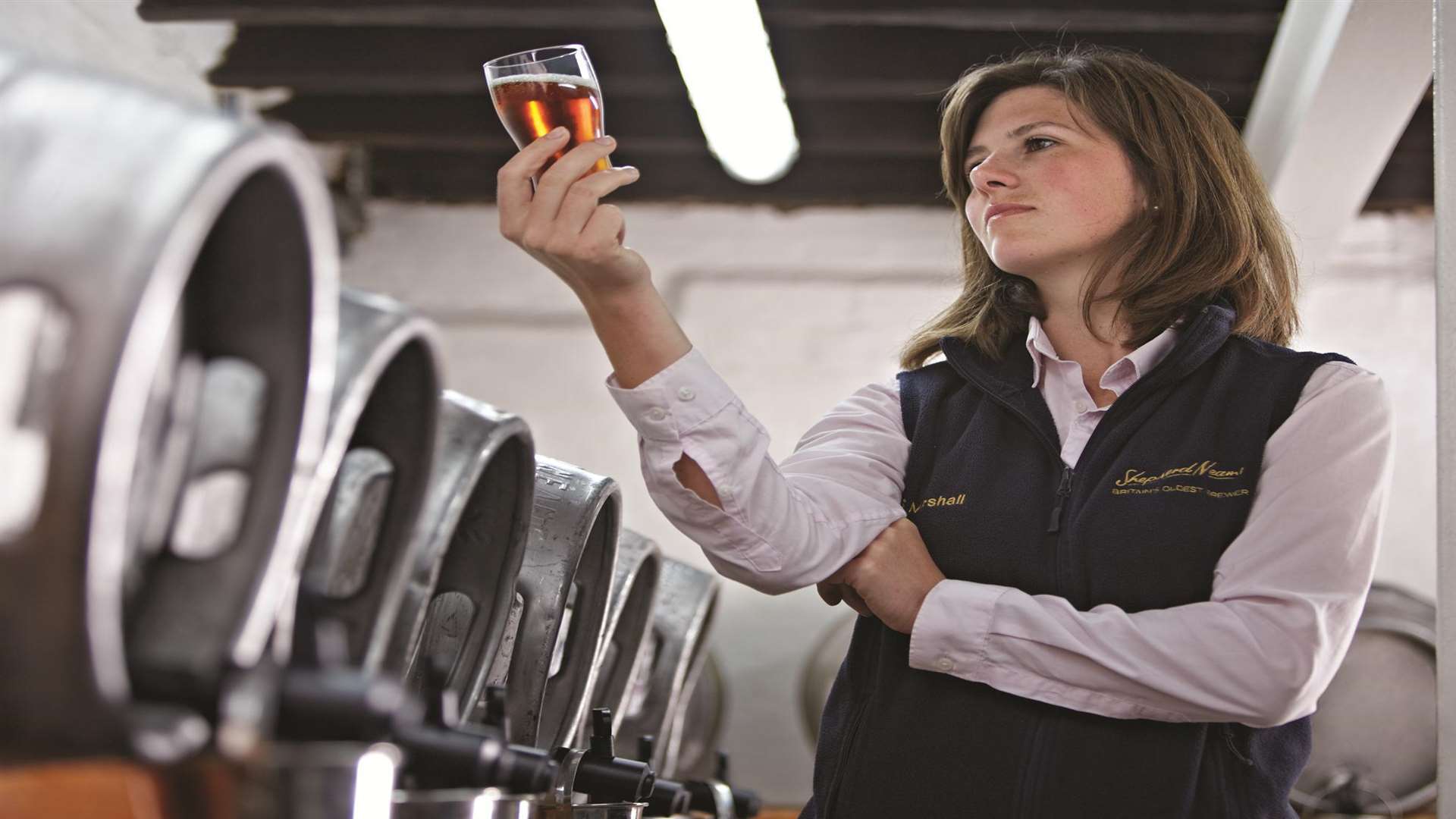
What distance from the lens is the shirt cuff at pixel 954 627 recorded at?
4.86 feet

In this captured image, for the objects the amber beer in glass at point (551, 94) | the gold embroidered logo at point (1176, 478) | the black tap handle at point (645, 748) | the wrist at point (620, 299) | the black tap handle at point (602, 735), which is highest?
the amber beer in glass at point (551, 94)

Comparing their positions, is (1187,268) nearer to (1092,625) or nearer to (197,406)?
(1092,625)

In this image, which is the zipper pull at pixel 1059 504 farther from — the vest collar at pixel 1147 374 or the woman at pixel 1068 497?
the vest collar at pixel 1147 374

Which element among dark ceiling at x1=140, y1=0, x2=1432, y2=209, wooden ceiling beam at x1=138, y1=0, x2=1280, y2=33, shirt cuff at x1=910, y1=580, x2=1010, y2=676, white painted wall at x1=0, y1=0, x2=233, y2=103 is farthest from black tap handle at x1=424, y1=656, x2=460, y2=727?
white painted wall at x1=0, y1=0, x2=233, y2=103

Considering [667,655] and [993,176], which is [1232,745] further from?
[667,655]

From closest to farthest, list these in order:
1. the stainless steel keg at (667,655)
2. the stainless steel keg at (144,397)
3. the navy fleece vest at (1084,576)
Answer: the stainless steel keg at (144,397), the navy fleece vest at (1084,576), the stainless steel keg at (667,655)

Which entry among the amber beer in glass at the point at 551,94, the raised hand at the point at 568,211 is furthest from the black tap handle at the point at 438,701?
the amber beer in glass at the point at 551,94

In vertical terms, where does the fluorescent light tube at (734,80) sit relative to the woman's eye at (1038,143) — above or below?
above

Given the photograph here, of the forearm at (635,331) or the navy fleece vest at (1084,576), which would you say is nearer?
the forearm at (635,331)

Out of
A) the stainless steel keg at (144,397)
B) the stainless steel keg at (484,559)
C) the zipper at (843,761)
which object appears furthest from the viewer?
the zipper at (843,761)

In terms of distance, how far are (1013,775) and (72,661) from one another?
1052 millimetres

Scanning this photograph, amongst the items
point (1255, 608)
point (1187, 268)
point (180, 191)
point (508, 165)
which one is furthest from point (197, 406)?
point (1187, 268)

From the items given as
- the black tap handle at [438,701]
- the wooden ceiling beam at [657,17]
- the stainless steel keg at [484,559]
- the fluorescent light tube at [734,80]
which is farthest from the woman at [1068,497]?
the wooden ceiling beam at [657,17]

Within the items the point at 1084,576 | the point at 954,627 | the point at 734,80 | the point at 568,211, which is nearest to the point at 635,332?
the point at 568,211
